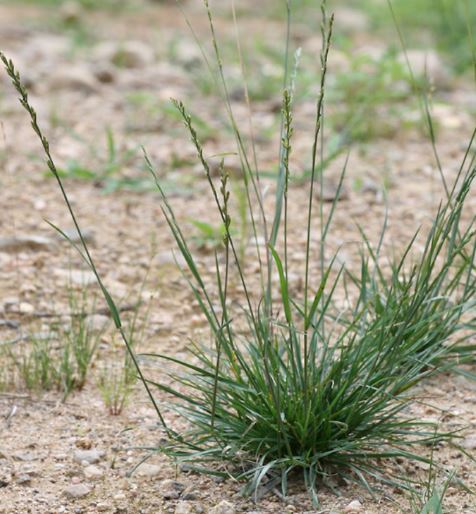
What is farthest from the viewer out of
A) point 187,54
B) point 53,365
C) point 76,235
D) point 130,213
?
point 187,54

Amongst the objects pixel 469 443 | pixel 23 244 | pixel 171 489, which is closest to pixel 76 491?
pixel 171 489

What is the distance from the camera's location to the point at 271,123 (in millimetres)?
4805

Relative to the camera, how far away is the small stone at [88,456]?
221 centimetres

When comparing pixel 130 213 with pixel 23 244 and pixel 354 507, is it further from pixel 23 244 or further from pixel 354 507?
pixel 354 507

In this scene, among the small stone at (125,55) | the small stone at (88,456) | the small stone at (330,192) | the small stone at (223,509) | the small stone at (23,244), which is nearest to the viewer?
the small stone at (223,509)

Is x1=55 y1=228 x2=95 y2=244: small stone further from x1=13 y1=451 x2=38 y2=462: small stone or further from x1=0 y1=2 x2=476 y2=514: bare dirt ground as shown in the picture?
x1=13 y1=451 x2=38 y2=462: small stone

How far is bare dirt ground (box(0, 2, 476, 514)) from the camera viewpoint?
210 centimetres

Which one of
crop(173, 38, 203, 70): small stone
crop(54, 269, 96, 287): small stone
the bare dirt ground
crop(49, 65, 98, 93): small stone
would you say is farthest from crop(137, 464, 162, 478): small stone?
crop(173, 38, 203, 70): small stone

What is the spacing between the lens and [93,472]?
84.9 inches

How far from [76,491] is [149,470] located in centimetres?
17

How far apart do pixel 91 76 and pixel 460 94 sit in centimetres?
209

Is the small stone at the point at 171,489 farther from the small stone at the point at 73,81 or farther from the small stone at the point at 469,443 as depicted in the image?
the small stone at the point at 73,81

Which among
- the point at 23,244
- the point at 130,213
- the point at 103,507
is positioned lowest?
the point at 103,507

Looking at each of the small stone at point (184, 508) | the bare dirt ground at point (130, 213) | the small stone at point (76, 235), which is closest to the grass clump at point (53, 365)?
the bare dirt ground at point (130, 213)
